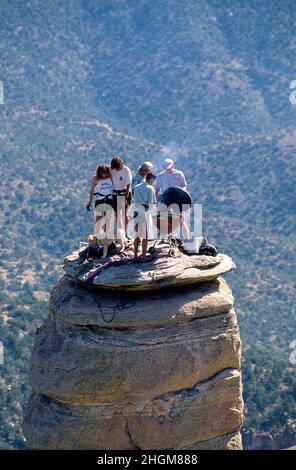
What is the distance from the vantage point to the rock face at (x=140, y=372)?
25.0 m

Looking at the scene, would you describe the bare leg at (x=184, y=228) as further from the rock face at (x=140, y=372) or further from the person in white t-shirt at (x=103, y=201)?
the person in white t-shirt at (x=103, y=201)

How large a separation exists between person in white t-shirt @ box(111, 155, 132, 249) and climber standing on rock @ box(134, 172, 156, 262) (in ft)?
2.59

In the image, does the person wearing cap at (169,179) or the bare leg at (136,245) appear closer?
the bare leg at (136,245)

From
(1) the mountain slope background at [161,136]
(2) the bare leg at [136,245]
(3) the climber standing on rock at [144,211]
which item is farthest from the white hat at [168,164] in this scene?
(1) the mountain slope background at [161,136]

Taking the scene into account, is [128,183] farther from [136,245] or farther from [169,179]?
[136,245]

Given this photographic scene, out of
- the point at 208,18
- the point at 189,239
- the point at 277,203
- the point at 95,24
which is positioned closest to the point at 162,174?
the point at 189,239

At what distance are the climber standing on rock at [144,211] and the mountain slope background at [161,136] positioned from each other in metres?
32.6

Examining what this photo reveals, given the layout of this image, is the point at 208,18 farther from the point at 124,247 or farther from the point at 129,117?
the point at 124,247

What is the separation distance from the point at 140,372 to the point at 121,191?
415 cm

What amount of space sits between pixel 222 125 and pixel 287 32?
87.0 feet

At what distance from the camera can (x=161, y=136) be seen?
4407 inches

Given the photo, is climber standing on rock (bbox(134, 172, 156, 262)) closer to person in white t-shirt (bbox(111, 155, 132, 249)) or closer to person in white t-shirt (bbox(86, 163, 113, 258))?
person in white t-shirt (bbox(111, 155, 132, 249))

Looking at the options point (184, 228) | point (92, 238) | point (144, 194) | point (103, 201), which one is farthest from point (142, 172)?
point (92, 238)
